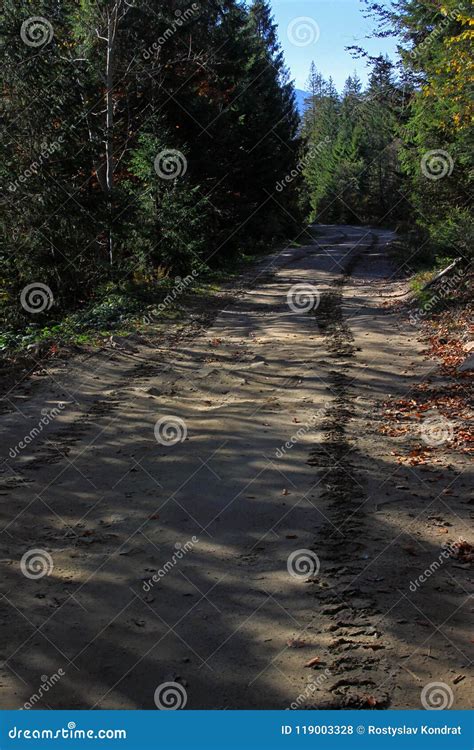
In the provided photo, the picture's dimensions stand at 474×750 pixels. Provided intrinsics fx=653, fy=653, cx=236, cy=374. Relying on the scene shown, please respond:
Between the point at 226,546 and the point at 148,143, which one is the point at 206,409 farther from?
the point at 148,143

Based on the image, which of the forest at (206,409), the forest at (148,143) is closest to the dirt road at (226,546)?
the forest at (206,409)

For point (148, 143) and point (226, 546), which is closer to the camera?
point (226, 546)

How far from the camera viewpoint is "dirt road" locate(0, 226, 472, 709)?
3.97 metres

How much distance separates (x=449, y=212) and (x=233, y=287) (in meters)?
6.74

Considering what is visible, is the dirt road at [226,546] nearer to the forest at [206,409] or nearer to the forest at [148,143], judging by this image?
the forest at [206,409]

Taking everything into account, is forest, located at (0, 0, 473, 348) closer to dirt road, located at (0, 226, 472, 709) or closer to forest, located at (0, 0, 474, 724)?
forest, located at (0, 0, 474, 724)

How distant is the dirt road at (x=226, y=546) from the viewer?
3971 millimetres

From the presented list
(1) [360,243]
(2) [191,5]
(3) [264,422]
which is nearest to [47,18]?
(2) [191,5]

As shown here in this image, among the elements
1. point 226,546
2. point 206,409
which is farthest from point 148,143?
point 226,546

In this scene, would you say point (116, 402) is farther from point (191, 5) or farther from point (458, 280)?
point (191, 5)

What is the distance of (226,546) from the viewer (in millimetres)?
5504

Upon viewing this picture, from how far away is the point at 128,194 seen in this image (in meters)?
18.3

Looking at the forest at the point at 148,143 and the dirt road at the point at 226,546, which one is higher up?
the forest at the point at 148,143

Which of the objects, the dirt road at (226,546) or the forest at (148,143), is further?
the forest at (148,143)
